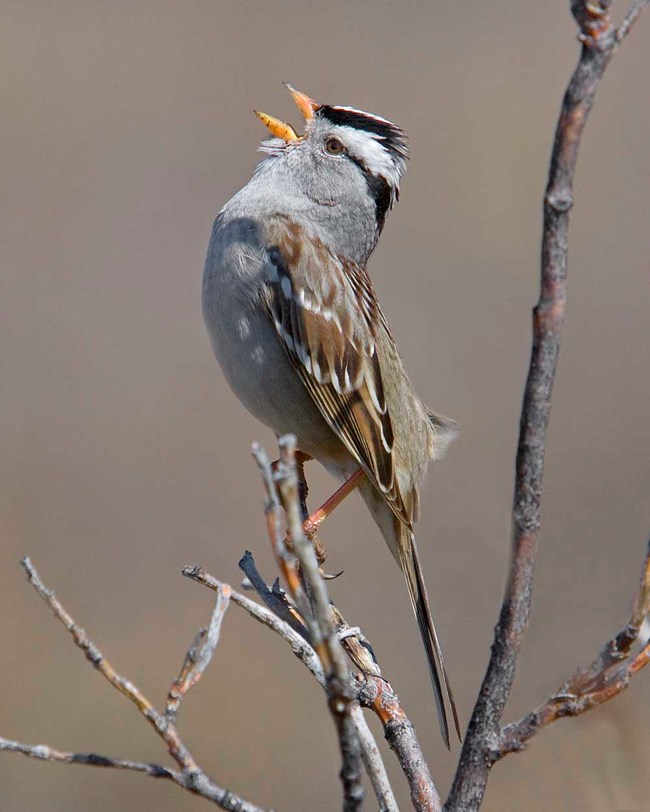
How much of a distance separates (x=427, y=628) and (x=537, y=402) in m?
1.61

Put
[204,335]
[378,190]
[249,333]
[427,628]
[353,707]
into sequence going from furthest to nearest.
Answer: [204,335], [378,190], [249,333], [427,628], [353,707]

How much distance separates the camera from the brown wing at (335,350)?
340 centimetres

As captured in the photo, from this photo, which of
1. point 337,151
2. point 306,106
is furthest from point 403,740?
point 306,106

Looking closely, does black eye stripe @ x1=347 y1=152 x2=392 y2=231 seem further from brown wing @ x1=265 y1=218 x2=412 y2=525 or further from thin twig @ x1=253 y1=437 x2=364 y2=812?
thin twig @ x1=253 y1=437 x2=364 y2=812

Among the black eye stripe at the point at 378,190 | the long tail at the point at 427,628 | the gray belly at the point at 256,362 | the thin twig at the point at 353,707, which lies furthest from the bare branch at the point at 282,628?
the black eye stripe at the point at 378,190

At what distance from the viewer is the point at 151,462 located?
6191 mm

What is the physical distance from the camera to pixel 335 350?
345 centimetres

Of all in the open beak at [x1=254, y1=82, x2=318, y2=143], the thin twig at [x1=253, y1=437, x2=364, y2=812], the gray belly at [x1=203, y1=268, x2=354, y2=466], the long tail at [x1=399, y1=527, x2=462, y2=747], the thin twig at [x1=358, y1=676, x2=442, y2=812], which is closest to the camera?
the thin twig at [x1=253, y1=437, x2=364, y2=812]

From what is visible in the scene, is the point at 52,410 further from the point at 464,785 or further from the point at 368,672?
the point at 464,785

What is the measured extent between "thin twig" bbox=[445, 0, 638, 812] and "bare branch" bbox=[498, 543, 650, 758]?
42 millimetres

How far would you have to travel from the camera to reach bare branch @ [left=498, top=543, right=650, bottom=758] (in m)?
1.62

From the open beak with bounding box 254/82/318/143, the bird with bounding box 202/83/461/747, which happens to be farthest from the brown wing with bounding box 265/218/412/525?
the open beak with bounding box 254/82/318/143

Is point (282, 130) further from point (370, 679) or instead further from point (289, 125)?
point (370, 679)

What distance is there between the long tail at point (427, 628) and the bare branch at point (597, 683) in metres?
0.80
